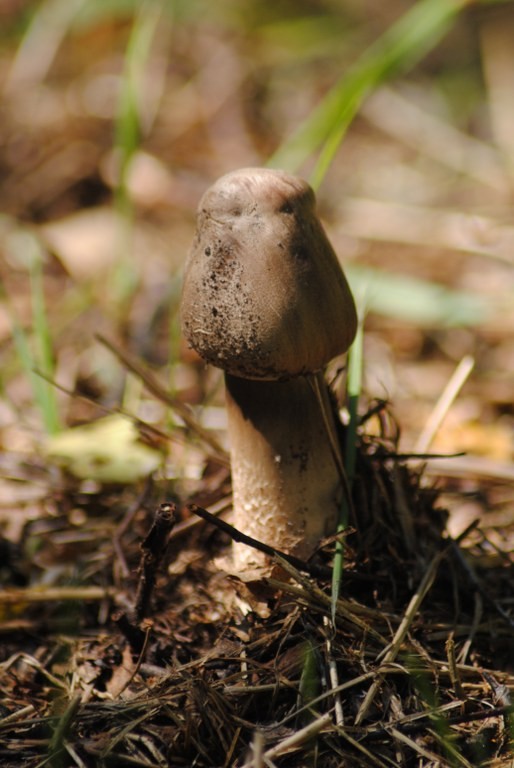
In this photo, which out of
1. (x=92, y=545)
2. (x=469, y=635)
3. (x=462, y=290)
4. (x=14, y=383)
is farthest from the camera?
(x=462, y=290)

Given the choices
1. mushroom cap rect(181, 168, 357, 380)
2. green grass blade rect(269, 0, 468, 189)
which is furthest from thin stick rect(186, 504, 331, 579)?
green grass blade rect(269, 0, 468, 189)

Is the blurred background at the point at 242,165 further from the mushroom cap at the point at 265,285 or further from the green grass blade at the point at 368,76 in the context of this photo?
the mushroom cap at the point at 265,285

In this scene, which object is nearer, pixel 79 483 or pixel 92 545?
pixel 92 545

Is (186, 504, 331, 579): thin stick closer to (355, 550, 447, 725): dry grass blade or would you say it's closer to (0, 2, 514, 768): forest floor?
(0, 2, 514, 768): forest floor

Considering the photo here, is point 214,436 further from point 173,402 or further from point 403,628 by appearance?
point 403,628

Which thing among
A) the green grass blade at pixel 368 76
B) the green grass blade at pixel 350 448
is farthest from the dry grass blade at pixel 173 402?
the green grass blade at pixel 368 76

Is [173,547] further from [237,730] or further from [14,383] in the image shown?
[14,383]

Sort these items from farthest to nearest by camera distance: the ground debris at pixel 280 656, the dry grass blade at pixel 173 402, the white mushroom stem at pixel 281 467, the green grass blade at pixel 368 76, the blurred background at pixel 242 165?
the blurred background at pixel 242 165 → the green grass blade at pixel 368 76 → the dry grass blade at pixel 173 402 → the white mushroom stem at pixel 281 467 → the ground debris at pixel 280 656

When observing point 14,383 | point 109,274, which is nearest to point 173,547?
point 14,383
